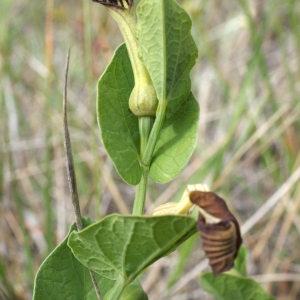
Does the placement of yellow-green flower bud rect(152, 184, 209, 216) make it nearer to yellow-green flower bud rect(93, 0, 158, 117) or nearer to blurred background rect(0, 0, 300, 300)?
yellow-green flower bud rect(93, 0, 158, 117)

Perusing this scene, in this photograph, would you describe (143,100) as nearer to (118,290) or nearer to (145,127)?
(145,127)

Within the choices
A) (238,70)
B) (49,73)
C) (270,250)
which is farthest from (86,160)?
(238,70)

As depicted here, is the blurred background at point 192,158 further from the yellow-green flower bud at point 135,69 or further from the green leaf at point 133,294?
the yellow-green flower bud at point 135,69

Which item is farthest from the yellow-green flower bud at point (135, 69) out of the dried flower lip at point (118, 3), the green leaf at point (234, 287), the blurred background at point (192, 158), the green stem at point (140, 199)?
the blurred background at point (192, 158)

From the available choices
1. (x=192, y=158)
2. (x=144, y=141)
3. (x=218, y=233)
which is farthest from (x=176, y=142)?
(x=192, y=158)

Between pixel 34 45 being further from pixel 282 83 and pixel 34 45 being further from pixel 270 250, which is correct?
pixel 270 250

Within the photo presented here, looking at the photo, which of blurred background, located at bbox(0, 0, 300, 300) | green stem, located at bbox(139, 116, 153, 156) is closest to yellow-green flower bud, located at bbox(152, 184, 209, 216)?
green stem, located at bbox(139, 116, 153, 156)
